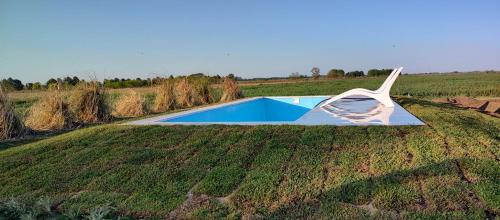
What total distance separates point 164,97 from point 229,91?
2.77 m

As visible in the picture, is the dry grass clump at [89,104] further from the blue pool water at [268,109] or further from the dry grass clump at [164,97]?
the blue pool water at [268,109]

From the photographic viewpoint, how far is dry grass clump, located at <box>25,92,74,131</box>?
791 centimetres

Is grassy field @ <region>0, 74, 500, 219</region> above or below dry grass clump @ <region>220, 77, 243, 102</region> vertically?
below

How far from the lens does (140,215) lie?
9.85 feet

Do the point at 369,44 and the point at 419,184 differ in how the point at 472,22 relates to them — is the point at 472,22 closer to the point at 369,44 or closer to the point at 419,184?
the point at 369,44

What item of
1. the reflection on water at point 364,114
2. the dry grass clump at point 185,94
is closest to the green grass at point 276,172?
the reflection on water at point 364,114

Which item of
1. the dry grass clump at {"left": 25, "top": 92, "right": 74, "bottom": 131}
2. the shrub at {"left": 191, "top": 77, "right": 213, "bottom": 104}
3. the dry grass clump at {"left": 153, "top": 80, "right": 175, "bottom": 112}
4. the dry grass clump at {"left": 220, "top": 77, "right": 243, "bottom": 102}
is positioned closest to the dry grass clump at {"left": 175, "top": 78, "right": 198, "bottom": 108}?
the dry grass clump at {"left": 153, "top": 80, "right": 175, "bottom": 112}

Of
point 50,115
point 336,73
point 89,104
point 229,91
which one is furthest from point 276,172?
point 336,73

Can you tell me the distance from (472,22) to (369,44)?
4296 millimetres

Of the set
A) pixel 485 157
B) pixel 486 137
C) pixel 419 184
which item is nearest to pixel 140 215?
pixel 419 184

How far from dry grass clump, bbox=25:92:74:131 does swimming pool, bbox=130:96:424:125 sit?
248cm

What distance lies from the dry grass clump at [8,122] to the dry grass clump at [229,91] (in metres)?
6.90

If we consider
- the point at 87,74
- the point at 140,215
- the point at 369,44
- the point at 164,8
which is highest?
the point at 164,8

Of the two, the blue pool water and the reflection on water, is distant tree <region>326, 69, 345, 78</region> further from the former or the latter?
the reflection on water
